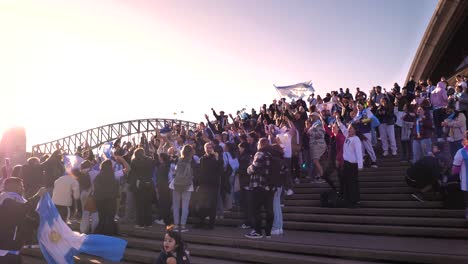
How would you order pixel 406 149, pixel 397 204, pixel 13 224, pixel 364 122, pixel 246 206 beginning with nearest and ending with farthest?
1. pixel 13 224
2. pixel 397 204
3. pixel 246 206
4. pixel 364 122
5. pixel 406 149

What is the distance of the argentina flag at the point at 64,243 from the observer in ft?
23.6

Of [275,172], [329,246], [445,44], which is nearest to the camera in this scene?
[329,246]

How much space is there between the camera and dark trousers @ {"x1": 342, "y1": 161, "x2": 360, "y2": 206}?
903 centimetres

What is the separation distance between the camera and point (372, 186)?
10148 millimetres

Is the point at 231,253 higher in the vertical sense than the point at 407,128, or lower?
lower

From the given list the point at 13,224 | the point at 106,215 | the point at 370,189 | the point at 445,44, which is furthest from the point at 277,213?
the point at 445,44

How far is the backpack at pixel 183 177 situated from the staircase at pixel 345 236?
112 centimetres

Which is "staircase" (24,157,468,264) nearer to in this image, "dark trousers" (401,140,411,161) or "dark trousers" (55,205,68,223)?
"dark trousers" (55,205,68,223)

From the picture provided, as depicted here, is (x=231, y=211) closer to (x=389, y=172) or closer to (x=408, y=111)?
(x=389, y=172)

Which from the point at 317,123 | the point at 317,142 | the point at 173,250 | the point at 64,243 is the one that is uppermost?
the point at 317,123

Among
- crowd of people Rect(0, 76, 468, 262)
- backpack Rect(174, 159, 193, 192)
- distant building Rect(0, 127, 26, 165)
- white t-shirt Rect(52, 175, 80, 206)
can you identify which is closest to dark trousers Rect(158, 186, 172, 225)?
crowd of people Rect(0, 76, 468, 262)

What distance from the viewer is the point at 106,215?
363 inches

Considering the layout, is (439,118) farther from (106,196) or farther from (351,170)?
(106,196)

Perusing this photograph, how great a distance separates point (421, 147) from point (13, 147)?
1505 centimetres
